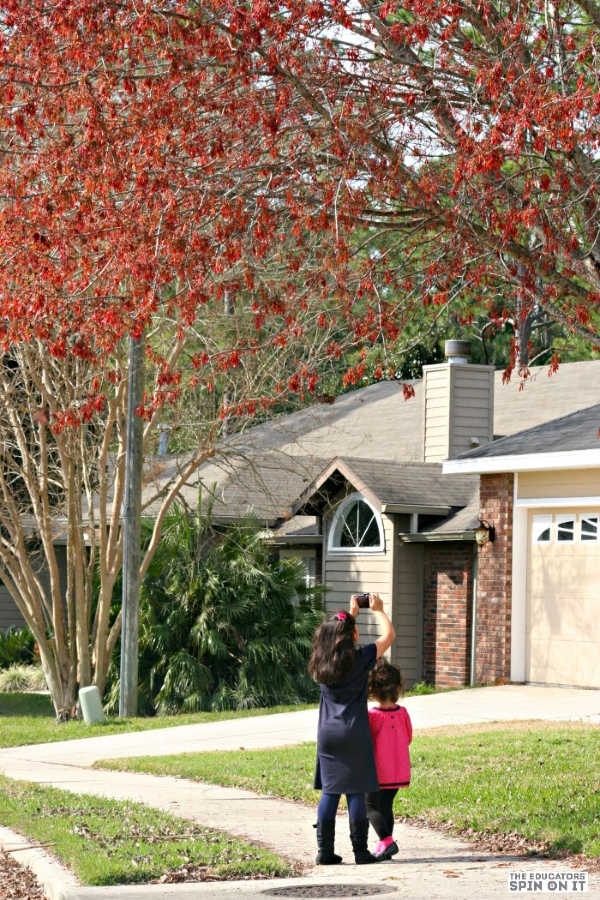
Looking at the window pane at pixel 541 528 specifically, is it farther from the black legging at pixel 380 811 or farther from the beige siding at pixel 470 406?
the black legging at pixel 380 811

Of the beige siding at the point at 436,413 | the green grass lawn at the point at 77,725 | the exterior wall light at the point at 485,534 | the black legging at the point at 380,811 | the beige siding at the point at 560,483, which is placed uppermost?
the beige siding at the point at 436,413

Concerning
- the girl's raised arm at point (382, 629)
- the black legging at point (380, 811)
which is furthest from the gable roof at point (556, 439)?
the black legging at point (380, 811)

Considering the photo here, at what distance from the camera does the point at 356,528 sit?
72.6ft

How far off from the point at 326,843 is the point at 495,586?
36.6ft

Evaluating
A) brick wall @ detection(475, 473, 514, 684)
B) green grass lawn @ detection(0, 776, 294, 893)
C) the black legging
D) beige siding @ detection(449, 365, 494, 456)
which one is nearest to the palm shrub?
brick wall @ detection(475, 473, 514, 684)

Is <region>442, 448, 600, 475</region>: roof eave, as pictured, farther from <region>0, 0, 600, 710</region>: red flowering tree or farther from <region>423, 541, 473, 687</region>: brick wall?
<region>0, 0, 600, 710</region>: red flowering tree

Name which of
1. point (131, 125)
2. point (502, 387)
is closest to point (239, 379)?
point (502, 387)

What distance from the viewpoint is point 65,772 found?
12.6 m

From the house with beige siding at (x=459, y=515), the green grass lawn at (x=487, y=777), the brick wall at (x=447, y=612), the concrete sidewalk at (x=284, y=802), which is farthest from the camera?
the brick wall at (x=447, y=612)

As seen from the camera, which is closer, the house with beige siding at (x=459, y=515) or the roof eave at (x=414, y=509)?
the house with beige siding at (x=459, y=515)

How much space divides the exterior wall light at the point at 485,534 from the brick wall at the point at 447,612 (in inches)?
49.6

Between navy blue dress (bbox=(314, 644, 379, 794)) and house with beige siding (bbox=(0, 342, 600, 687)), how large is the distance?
7176mm

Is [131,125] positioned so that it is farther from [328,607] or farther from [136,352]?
[328,607]

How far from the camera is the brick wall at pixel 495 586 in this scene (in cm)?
1853
